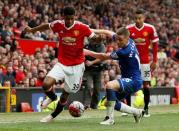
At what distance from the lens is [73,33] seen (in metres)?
15.1

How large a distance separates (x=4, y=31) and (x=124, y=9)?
14481 mm

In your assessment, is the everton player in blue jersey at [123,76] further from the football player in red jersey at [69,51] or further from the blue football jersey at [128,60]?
the football player in red jersey at [69,51]

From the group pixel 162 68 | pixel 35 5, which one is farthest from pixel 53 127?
pixel 162 68

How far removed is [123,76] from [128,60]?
0.42 meters

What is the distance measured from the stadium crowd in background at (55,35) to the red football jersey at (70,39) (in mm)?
5969

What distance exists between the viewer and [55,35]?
27406 mm

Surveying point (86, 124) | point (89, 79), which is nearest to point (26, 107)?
point (89, 79)

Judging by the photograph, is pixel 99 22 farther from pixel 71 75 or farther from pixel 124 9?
pixel 71 75

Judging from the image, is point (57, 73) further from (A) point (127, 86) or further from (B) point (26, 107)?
(B) point (26, 107)

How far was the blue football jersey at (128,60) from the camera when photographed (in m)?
14.3

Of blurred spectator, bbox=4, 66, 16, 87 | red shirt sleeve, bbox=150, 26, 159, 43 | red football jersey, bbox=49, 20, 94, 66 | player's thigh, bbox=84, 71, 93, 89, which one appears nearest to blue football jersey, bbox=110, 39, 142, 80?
red football jersey, bbox=49, 20, 94, 66

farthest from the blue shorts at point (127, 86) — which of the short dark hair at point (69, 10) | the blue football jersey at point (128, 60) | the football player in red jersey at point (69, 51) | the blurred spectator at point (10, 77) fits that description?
the blurred spectator at point (10, 77)

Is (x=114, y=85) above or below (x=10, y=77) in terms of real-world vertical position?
above

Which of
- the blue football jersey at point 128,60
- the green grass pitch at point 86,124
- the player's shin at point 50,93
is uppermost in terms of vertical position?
the blue football jersey at point 128,60
